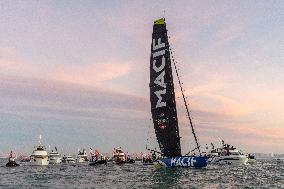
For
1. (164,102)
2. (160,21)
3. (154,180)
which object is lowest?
(154,180)

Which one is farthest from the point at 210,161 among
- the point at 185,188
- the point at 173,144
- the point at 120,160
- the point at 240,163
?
the point at 185,188

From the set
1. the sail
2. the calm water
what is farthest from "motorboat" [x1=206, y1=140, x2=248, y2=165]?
the sail

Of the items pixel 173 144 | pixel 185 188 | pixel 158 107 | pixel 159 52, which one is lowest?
pixel 185 188

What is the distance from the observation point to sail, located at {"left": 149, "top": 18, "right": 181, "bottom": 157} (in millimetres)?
61438

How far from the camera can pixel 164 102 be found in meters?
61.3

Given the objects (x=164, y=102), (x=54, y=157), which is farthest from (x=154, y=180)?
(x=54, y=157)

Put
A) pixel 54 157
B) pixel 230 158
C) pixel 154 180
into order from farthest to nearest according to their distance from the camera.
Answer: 1. pixel 54 157
2. pixel 230 158
3. pixel 154 180

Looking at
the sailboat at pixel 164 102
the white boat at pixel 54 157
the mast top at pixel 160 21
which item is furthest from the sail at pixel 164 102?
the white boat at pixel 54 157

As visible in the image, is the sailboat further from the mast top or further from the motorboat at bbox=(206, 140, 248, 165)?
the motorboat at bbox=(206, 140, 248, 165)

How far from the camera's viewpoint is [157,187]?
4178 cm

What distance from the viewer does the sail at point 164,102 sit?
202ft

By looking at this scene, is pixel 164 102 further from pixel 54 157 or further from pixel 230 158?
pixel 54 157

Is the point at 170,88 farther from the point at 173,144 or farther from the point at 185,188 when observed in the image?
the point at 185,188

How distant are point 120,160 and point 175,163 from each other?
76.9 meters
